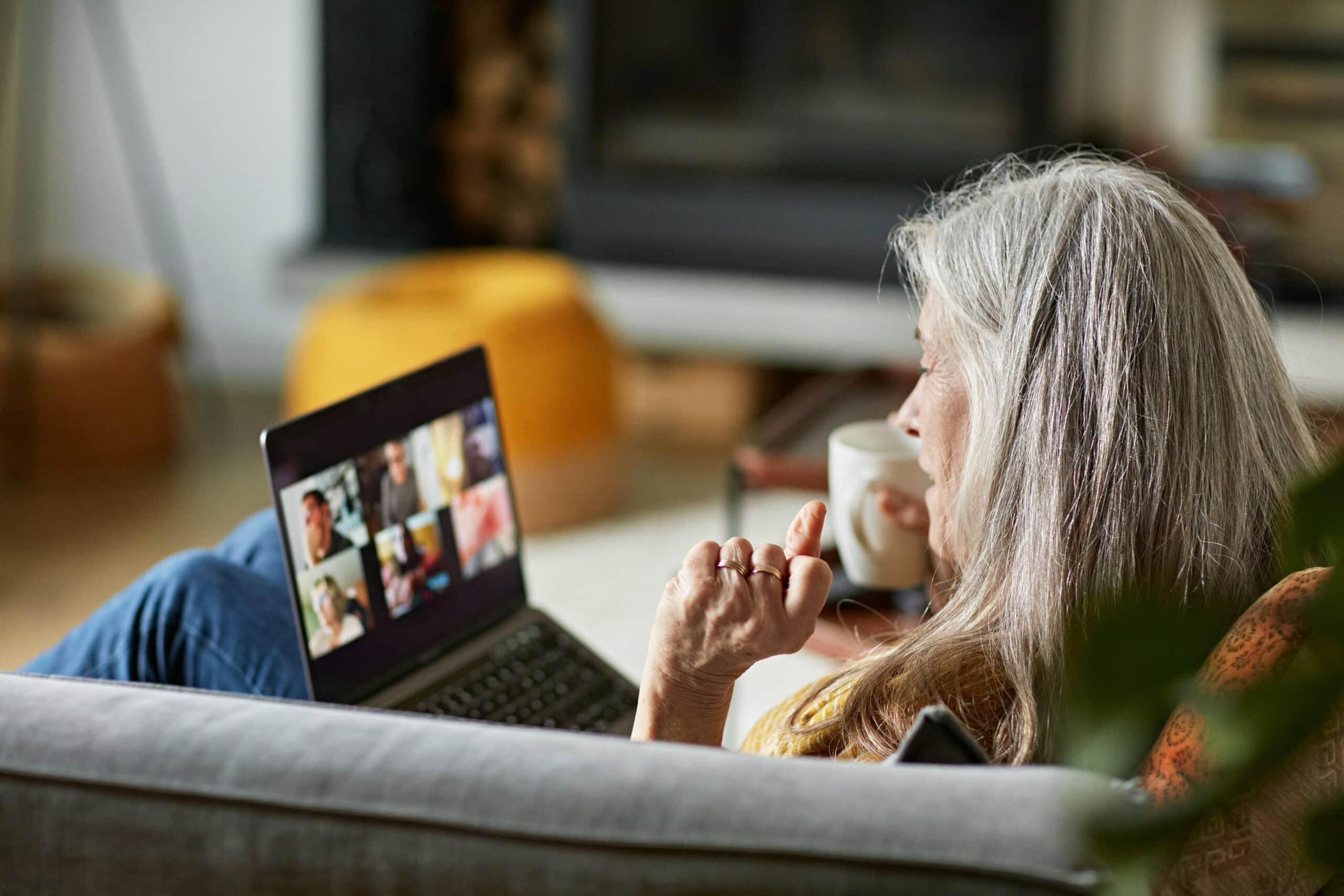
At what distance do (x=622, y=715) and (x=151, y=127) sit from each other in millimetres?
3159

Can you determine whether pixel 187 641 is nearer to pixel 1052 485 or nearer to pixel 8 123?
pixel 1052 485

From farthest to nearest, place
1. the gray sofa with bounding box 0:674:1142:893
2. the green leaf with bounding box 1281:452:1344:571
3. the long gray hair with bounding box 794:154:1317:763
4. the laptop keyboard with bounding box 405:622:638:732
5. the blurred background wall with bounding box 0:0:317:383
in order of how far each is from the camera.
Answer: the blurred background wall with bounding box 0:0:317:383
the laptop keyboard with bounding box 405:622:638:732
the long gray hair with bounding box 794:154:1317:763
the gray sofa with bounding box 0:674:1142:893
the green leaf with bounding box 1281:452:1344:571

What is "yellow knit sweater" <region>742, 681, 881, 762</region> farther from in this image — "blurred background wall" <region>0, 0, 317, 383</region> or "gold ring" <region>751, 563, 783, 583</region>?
"blurred background wall" <region>0, 0, 317, 383</region>

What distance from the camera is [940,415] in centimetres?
92

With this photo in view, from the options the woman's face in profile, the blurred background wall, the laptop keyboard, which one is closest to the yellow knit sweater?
the woman's face in profile

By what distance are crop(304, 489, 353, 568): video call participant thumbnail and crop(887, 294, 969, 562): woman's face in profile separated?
0.46m

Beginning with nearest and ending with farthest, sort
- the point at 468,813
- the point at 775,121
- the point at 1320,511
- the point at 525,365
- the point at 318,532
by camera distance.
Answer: the point at 1320,511
the point at 468,813
the point at 318,532
the point at 525,365
the point at 775,121

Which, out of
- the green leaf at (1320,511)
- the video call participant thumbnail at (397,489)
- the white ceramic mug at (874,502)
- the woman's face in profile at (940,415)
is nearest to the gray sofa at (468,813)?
the green leaf at (1320,511)

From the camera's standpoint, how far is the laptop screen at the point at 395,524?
1072mm

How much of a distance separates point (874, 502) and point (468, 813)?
77 centimetres

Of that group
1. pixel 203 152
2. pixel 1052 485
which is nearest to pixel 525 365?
pixel 203 152

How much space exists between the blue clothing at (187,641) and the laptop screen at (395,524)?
0.07 metres

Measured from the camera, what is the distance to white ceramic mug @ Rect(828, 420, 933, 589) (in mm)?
1275

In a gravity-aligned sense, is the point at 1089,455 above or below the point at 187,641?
above
